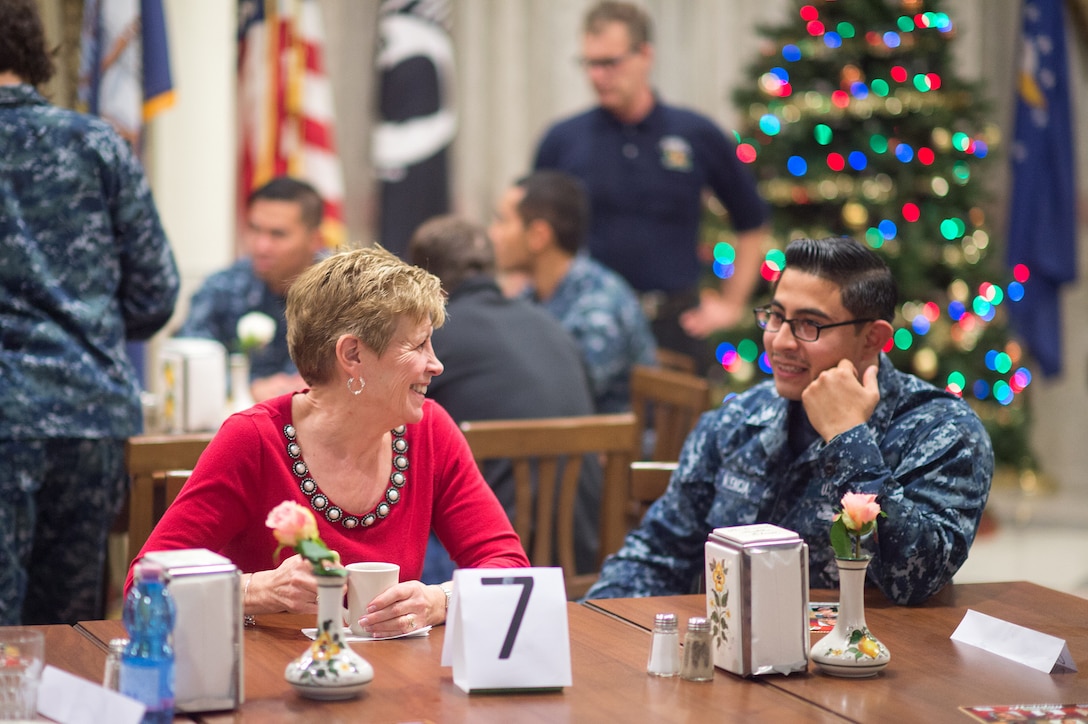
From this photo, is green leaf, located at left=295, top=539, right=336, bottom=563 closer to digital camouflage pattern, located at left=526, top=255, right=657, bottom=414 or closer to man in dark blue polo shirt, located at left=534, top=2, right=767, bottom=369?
digital camouflage pattern, located at left=526, top=255, right=657, bottom=414

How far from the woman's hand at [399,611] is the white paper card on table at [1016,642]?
2.43ft

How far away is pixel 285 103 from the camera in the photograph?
550cm

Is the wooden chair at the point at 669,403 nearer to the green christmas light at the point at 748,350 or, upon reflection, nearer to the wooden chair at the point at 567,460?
the wooden chair at the point at 567,460

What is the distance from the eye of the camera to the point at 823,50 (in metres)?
6.10

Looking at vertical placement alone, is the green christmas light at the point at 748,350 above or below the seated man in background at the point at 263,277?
below

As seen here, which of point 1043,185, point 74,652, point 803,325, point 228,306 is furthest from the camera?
point 1043,185

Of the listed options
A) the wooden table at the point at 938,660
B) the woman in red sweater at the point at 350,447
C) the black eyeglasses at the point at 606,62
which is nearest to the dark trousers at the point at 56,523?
the woman in red sweater at the point at 350,447

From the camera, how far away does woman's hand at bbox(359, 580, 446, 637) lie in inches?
69.9

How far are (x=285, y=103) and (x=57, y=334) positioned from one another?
119 inches

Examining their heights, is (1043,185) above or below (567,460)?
above

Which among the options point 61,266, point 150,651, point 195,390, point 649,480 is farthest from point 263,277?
point 150,651

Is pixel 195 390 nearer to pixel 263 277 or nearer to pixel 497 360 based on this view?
pixel 497 360

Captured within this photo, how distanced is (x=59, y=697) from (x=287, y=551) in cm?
60

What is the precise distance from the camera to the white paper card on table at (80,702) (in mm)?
1383
